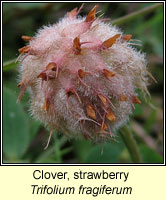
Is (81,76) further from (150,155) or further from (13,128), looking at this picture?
(150,155)

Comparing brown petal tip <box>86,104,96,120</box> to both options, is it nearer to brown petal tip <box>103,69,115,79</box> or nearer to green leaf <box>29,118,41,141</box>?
brown petal tip <box>103,69,115,79</box>

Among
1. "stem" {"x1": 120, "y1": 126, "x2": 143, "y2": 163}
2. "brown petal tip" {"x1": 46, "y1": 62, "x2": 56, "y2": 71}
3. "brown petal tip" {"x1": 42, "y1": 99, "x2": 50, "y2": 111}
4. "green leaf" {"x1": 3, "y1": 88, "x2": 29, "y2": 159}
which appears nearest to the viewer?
"brown petal tip" {"x1": 46, "y1": 62, "x2": 56, "y2": 71}

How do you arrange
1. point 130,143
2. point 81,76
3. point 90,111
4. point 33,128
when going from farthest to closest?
point 33,128 < point 130,143 < point 90,111 < point 81,76

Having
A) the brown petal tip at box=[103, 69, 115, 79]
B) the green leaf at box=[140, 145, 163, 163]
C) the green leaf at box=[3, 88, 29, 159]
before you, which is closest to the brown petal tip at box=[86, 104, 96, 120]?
the brown petal tip at box=[103, 69, 115, 79]

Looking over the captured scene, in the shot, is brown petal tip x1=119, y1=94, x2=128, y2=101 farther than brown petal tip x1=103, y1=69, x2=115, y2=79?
Yes

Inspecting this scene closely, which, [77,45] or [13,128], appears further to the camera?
[13,128]

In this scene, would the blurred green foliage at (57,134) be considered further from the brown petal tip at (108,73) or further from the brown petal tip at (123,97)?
the brown petal tip at (108,73)

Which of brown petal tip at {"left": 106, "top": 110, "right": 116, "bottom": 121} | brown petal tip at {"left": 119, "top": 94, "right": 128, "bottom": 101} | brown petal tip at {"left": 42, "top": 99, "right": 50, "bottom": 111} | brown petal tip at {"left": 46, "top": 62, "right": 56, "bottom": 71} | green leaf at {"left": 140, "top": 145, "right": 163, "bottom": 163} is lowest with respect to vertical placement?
green leaf at {"left": 140, "top": 145, "right": 163, "bottom": 163}

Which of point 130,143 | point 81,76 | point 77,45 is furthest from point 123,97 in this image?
point 130,143
